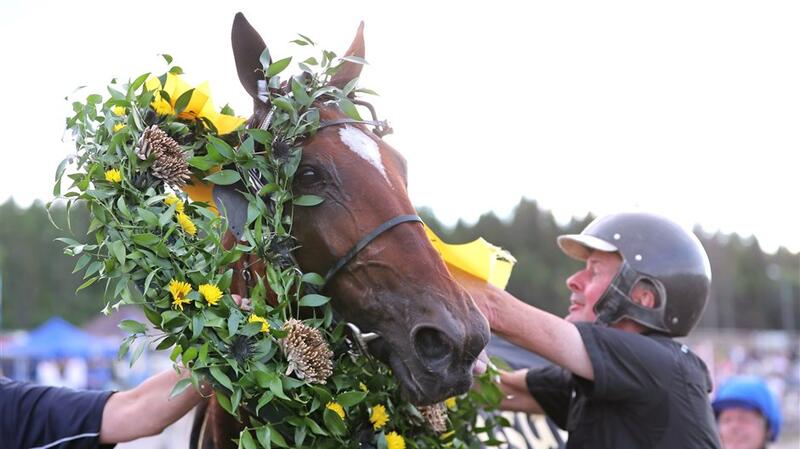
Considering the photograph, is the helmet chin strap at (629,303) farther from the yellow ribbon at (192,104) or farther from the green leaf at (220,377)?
the green leaf at (220,377)

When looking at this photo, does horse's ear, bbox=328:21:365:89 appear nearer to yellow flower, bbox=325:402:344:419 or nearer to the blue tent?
yellow flower, bbox=325:402:344:419

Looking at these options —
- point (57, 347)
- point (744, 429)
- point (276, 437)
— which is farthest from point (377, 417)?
point (57, 347)

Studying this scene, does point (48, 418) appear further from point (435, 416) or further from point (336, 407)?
point (435, 416)

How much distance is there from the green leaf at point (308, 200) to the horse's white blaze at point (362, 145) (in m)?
0.21

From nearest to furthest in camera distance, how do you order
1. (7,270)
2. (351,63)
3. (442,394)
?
(442,394) → (351,63) → (7,270)

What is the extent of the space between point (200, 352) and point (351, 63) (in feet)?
4.05

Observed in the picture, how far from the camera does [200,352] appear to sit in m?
2.49

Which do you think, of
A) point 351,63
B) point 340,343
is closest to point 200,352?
point 340,343

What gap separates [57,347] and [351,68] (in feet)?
73.0

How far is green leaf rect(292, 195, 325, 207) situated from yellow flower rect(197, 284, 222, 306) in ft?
1.25

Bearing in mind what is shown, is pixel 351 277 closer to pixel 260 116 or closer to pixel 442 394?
pixel 442 394

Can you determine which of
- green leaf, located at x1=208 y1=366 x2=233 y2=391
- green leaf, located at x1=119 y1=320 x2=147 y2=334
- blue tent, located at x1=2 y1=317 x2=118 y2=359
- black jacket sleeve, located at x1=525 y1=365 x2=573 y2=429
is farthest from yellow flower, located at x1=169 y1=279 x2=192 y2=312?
blue tent, located at x1=2 y1=317 x2=118 y2=359

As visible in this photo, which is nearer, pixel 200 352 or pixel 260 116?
pixel 200 352

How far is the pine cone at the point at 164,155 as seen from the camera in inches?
108
